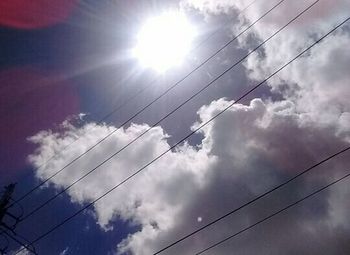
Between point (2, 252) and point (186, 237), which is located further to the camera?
point (2, 252)

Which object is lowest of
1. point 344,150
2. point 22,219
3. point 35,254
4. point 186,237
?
point 344,150

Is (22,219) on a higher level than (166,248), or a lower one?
higher

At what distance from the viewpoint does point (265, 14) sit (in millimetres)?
12344

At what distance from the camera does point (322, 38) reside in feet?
35.5

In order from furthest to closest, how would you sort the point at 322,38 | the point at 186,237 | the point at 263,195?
the point at 186,237 → the point at 263,195 → the point at 322,38

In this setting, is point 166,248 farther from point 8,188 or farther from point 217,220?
point 8,188

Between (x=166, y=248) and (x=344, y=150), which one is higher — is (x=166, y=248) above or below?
above

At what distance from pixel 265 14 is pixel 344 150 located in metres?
4.93

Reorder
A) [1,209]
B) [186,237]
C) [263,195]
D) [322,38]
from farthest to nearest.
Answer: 1. [1,209]
2. [186,237]
3. [263,195]
4. [322,38]

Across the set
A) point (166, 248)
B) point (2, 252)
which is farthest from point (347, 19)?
point (2, 252)

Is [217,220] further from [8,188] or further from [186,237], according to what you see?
[8,188]

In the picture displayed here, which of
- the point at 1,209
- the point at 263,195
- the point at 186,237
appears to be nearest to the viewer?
the point at 263,195

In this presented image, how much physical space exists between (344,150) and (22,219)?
57.4ft

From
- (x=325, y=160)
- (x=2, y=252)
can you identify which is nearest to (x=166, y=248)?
(x=325, y=160)
